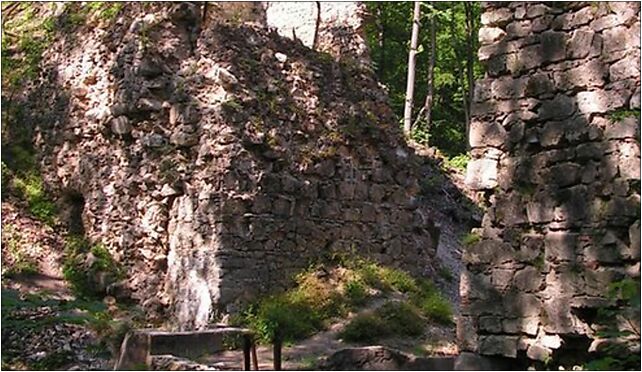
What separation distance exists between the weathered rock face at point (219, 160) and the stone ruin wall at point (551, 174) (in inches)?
235

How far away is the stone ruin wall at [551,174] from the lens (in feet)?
20.8

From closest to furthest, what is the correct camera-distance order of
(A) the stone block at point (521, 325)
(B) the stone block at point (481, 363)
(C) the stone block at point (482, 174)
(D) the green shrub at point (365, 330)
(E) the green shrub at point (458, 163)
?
(A) the stone block at point (521, 325) → (B) the stone block at point (481, 363) → (C) the stone block at point (482, 174) → (D) the green shrub at point (365, 330) → (E) the green shrub at point (458, 163)

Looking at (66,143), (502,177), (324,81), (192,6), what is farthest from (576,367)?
(66,143)

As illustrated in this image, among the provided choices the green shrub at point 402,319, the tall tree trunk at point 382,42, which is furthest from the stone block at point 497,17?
the tall tree trunk at point 382,42

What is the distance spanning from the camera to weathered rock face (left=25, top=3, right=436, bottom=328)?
1277 cm

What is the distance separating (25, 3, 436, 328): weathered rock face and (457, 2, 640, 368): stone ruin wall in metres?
5.98

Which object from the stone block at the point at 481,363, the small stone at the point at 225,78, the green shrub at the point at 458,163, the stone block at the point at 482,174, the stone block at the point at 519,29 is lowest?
the stone block at the point at 481,363

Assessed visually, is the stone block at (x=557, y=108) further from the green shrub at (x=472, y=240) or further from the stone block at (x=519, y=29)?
the green shrub at (x=472, y=240)

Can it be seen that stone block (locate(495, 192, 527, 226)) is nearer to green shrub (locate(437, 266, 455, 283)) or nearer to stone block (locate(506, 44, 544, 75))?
stone block (locate(506, 44, 544, 75))

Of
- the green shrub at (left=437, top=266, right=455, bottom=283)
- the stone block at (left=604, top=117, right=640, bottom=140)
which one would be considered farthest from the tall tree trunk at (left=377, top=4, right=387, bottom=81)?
the stone block at (left=604, top=117, right=640, bottom=140)

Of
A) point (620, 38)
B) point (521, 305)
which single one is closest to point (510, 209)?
point (521, 305)

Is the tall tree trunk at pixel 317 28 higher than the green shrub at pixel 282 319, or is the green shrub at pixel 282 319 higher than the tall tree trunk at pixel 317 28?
the tall tree trunk at pixel 317 28

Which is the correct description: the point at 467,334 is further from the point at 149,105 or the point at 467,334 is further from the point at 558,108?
the point at 149,105

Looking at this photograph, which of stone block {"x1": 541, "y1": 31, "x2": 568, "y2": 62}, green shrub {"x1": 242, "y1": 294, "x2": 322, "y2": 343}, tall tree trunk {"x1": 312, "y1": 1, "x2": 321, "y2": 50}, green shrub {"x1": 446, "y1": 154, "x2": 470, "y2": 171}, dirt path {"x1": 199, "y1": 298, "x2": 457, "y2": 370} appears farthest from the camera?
green shrub {"x1": 446, "y1": 154, "x2": 470, "y2": 171}
